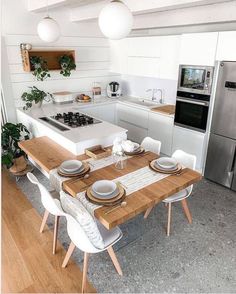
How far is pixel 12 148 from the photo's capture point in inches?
136

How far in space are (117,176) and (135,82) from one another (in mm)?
3121

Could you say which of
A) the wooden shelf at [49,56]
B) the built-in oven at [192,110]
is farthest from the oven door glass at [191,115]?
the wooden shelf at [49,56]

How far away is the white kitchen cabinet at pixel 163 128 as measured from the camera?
3635 millimetres

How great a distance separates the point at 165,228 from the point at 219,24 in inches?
105

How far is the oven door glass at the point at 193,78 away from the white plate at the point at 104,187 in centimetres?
195

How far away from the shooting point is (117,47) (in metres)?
4.45

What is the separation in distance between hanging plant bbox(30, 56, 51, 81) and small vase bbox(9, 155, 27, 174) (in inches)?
52.2

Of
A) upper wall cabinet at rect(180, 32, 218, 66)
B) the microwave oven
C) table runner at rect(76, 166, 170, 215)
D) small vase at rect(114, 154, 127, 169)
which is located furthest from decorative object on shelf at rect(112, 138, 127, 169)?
upper wall cabinet at rect(180, 32, 218, 66)

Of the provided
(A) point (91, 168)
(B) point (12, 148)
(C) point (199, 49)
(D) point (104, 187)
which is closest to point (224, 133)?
(C) point (199, 49)

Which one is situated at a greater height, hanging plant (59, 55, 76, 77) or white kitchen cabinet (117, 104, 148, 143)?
hanging plant (59, 55, 76, 77)

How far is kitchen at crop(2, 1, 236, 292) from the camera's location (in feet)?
9.19

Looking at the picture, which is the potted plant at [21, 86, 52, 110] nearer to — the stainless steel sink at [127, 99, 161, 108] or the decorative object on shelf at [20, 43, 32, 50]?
the decorative object on shelf at [20, 43, 32, 50]

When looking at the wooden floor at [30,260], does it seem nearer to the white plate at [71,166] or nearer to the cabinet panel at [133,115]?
the white plate at [71,166]

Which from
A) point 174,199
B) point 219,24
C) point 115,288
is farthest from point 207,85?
point 115,288
